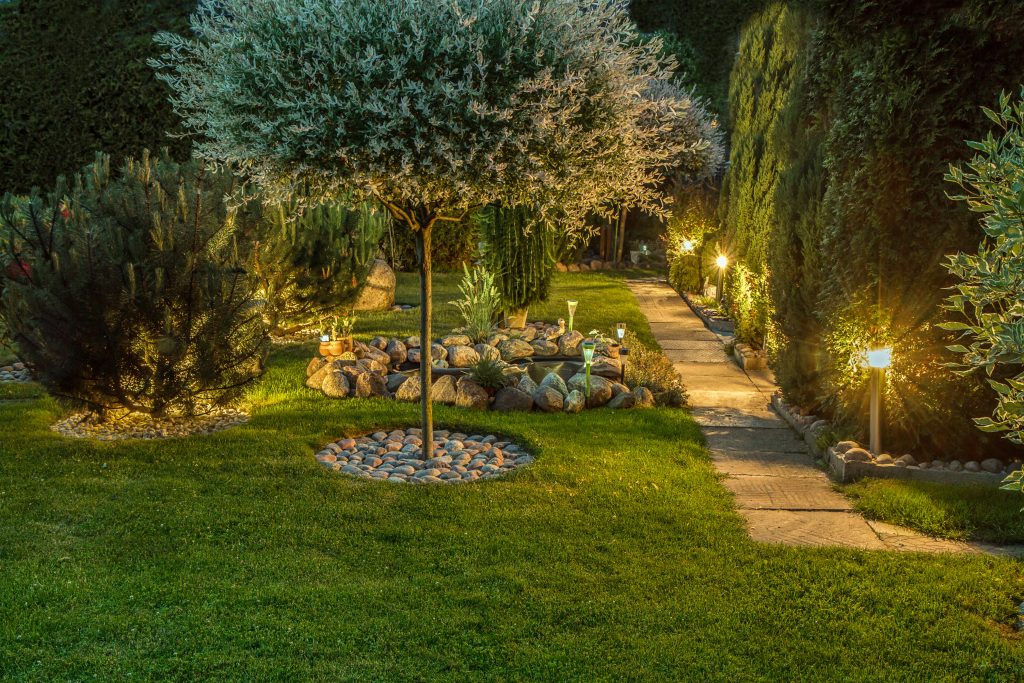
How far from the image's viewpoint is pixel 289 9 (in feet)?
16.6

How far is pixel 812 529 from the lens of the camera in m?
5.17

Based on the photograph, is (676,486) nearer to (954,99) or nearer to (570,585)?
(570,585)

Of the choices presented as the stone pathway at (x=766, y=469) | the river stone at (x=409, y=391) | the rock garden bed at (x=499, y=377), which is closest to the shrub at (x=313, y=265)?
the rock garden bed at (x=499, y=377)

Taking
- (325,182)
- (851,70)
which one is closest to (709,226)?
(851,70)

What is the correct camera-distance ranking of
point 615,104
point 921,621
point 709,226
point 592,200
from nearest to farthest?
1. point 921,621
2. point 615,104
3. point 592,200
4. point 709,226

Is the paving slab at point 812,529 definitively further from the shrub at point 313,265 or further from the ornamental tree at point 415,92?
the shrub at point 313,265

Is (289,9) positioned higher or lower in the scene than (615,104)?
higher

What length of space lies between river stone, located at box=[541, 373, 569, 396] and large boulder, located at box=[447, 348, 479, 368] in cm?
84

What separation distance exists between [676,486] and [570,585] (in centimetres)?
175

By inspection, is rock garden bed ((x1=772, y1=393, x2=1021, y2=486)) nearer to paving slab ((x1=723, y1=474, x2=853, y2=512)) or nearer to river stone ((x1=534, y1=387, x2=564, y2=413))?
paving slab ((x1=723, y1=474, x2=853, y2=512))

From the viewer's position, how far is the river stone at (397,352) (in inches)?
360

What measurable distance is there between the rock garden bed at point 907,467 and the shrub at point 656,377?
5.91ft

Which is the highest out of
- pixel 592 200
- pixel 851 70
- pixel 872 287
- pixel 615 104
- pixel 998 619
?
pixel 851 70

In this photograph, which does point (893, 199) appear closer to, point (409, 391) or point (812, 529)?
point (812, 529)
